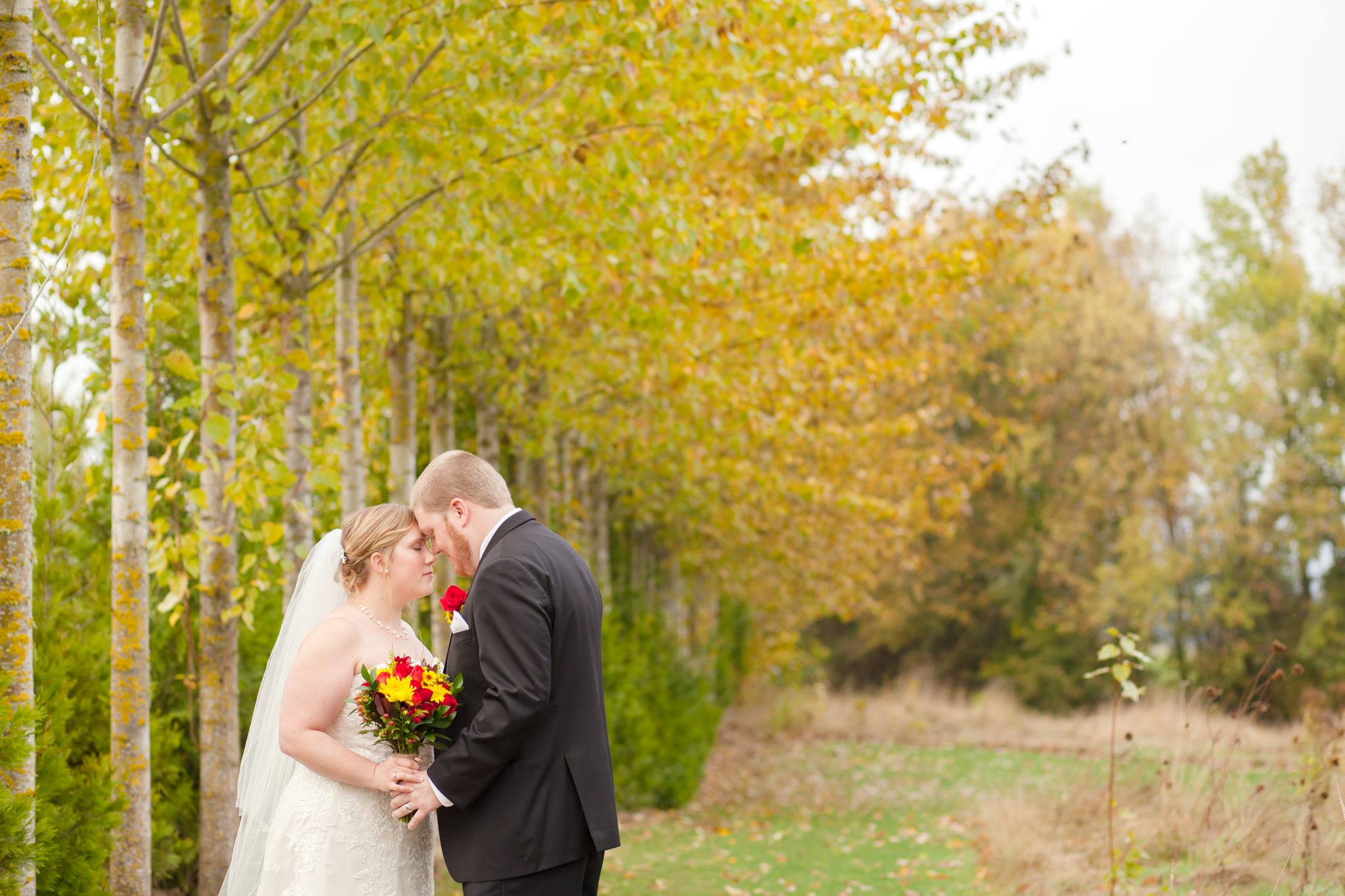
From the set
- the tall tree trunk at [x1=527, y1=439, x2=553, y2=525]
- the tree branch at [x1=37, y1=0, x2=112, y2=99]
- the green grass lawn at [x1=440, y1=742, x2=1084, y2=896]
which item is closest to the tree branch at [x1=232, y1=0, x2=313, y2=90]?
the tree branch at [x1=37, y1=0, x2=112, y2=99]

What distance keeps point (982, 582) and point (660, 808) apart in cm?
2303

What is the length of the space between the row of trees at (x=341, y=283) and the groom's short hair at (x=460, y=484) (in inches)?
56.8

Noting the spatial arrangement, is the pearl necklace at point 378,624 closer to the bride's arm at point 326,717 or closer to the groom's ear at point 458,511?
the bride's arm at point 326,717

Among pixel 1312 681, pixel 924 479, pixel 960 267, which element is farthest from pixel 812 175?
pixel 1312 681

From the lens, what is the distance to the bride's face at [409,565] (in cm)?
441

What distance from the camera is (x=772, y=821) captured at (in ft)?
47.2

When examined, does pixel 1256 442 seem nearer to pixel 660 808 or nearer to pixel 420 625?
pixel 660 808

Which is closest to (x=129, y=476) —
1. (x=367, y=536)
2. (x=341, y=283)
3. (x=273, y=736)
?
(x=273, y=736)

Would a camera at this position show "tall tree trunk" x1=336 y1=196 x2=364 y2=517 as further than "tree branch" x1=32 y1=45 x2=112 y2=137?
Yes

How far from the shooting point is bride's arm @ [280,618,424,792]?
4168mm

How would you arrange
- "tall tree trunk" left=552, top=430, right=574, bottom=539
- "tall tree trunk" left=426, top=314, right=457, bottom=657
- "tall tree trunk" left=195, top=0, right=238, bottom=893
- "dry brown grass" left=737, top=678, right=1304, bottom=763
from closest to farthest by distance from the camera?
"tall tree trunk" left=195, top=0, right=238, bottom=893 < "tall tree trunk" left=426, top=314, right=457, bottom=657 < "tall tree trunk" left=552, top=430, right=574, bottom=539 < "dry brown grass" left=737, top=678, right=1304, bottom=763

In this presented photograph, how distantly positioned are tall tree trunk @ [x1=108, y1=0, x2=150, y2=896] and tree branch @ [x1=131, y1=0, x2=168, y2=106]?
3 centimetres

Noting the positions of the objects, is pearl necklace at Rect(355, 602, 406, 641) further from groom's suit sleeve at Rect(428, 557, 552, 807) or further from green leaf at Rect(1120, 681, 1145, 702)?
green leaf at Rect(1120, 681, 1145, 702)

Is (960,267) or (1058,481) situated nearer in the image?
(960,267)
